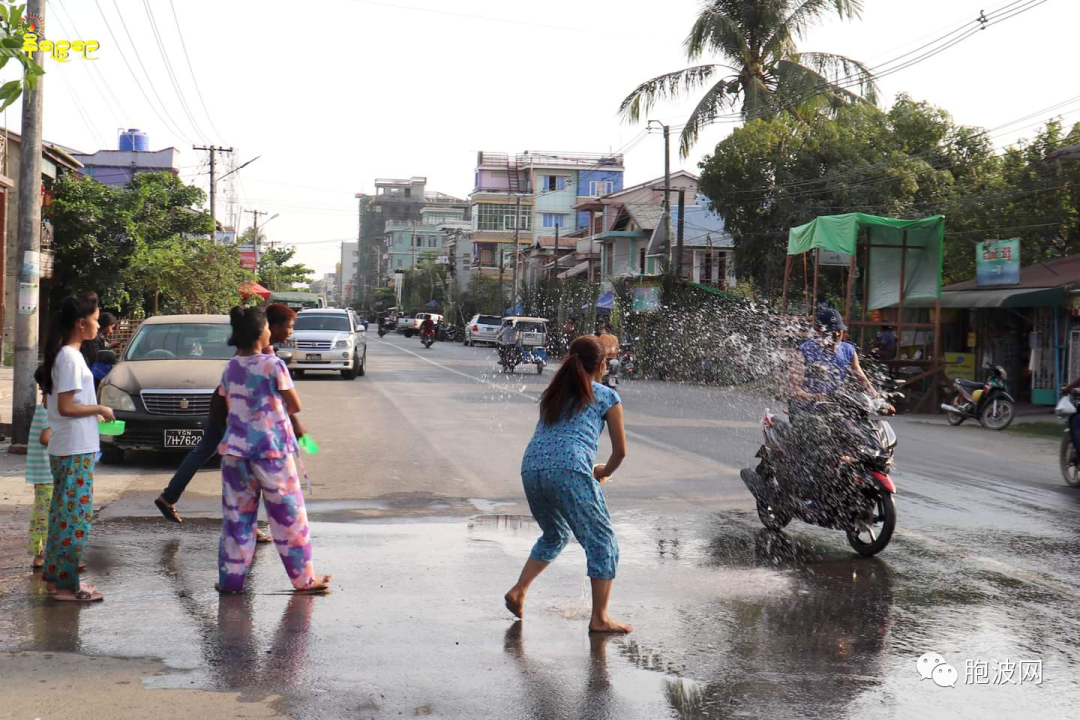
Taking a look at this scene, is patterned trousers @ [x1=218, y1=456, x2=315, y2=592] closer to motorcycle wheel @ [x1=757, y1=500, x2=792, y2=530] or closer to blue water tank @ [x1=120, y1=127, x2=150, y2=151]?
motorcycle wheel @ [x1=757, y1=500, x2=792, y2=530]

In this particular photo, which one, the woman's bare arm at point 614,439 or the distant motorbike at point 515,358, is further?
the distant motorbike at point 515,358

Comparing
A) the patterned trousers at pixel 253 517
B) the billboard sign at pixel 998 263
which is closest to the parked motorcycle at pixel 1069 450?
the patterned trousers at pixel 253 517

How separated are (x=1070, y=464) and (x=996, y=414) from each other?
8.56 m

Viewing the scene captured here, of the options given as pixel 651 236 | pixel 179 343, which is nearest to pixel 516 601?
pixel 179 343

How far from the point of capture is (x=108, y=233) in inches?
1251

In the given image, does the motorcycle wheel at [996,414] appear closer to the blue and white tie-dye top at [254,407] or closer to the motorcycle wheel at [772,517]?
the motorcycle wheel at [772,517]

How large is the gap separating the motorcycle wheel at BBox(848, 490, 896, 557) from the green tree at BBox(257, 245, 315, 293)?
5937 cm

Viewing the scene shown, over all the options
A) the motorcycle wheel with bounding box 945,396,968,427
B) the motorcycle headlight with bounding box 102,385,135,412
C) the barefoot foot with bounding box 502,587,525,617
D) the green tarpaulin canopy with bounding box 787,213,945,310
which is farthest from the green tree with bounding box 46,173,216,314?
the barefoot foot with bounding box 502,587,525,617

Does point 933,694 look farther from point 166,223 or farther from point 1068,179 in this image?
point 166,223

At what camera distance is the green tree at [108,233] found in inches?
1218

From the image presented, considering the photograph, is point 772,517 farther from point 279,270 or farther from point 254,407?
point 279,270

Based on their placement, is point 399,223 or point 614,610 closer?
point 614,610

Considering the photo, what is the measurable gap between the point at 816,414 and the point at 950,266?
26.4m

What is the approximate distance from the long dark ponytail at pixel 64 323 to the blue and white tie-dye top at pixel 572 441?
2612 mm
